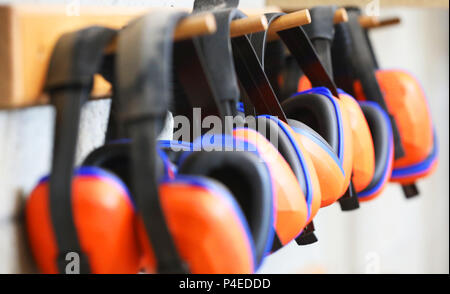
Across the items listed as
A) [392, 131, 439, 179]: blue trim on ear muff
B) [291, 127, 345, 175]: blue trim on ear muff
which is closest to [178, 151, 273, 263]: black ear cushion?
[291, 127, 345, 175]: blue trim on ear muff

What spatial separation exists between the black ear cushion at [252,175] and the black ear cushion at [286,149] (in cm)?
7

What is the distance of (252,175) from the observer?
31cm

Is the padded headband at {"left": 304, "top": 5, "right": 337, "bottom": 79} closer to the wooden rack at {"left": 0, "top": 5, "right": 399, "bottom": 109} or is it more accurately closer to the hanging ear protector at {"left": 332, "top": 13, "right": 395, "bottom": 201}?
the hanging ear protector at {"left": 332, "top": 13, "right": 395, "bottom": 201}

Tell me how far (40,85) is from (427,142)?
1.54 feet

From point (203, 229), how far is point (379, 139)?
1.08 feet

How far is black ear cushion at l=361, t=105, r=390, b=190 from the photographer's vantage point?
0.55 meters

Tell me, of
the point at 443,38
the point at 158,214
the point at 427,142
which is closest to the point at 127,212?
the point at 158,214

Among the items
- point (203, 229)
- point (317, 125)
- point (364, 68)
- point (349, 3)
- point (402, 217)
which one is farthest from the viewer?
point (402, 217)

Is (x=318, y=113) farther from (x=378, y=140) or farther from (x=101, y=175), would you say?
(x=101, y=175)

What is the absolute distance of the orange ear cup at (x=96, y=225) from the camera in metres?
0.28

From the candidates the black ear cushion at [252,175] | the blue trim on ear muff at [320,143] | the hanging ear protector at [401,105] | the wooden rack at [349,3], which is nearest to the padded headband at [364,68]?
the hanging ear protector at [401,105]

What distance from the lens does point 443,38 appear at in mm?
1233

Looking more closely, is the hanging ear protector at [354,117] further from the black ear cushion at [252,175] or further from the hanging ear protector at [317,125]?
the black ear cushion at [252,175]

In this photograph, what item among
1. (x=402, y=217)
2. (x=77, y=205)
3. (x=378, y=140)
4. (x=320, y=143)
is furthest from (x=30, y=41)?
(x=402, y=217)
